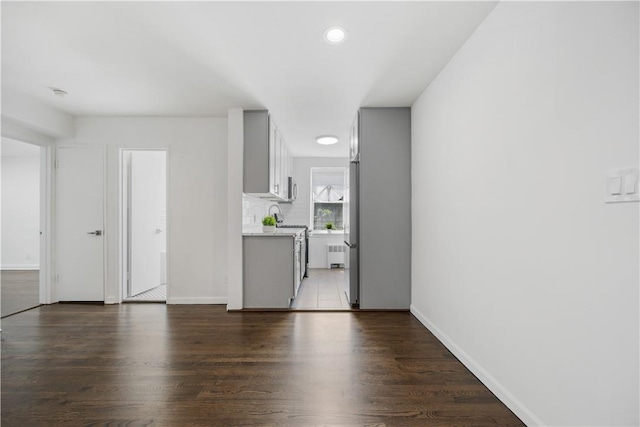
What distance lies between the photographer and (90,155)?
4219mm

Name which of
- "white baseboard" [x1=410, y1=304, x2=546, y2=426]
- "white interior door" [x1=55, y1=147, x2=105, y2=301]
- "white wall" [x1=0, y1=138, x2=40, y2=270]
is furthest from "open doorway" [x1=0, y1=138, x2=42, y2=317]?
"white baseboard" [x1=410, y1=304, x2=546, y2=426]

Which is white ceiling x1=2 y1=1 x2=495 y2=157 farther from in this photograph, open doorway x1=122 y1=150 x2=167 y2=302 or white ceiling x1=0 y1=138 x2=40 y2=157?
white ceiling x1=0 y1=138 x2=40 y2=157

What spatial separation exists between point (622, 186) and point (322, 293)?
386 cm

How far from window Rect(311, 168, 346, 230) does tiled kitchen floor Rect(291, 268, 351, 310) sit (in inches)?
54.1

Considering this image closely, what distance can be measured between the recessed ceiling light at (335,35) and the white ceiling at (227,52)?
0.15 feet

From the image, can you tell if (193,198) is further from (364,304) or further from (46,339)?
(364,304)

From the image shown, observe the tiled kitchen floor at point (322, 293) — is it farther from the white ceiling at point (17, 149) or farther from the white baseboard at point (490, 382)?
the white ceiling at point (17, 149)

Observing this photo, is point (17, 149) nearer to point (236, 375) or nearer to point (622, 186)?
point (236, 375)

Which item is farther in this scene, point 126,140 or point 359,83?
point 126,140

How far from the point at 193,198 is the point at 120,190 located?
101cm

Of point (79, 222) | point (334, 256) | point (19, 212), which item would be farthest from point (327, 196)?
point (19, 212)

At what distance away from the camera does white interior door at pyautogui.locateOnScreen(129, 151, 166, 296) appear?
4.52 metres

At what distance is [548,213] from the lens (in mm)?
1557

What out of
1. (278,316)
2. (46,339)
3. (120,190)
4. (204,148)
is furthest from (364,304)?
(120,190)
